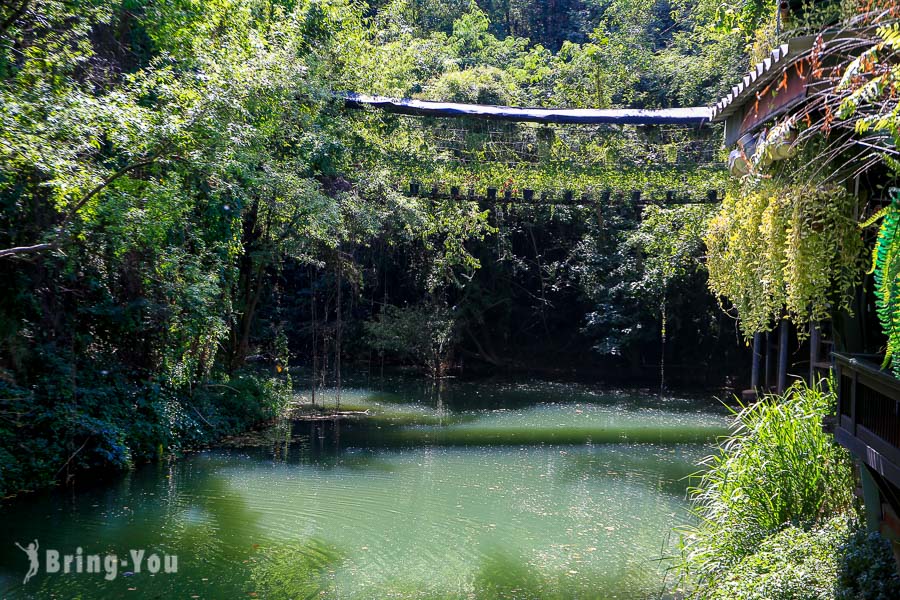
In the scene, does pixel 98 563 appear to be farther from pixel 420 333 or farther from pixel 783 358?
pixel 420 333

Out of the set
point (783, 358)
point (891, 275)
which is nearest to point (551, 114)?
point (783, 358)

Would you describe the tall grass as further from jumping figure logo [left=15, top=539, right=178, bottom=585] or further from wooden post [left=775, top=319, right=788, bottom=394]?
jumping figure logo [left=15, top=539, right=178, bottom=585]

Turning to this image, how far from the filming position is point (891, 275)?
3021 millimetres

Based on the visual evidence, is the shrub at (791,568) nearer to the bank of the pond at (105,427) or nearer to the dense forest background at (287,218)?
the dense forest background at (287,218)

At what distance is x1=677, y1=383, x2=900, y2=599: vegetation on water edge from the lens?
439 centimetres

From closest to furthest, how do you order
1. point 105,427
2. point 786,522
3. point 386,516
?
point 786,522
point 386,516
point 105,427

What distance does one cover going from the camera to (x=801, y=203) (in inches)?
169

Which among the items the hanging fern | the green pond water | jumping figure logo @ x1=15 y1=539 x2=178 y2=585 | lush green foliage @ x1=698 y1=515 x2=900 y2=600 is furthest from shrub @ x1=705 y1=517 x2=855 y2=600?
jumping figure logo @ x1=15 y1=539 x2=178 y2=585

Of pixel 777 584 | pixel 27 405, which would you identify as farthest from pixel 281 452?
pixel 777 584

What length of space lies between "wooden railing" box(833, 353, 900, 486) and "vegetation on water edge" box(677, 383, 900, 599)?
0.38 m

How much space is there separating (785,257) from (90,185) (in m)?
5.07

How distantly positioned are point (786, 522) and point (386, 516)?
13.1 feet

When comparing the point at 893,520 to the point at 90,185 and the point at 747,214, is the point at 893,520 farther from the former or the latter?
the point at 90,185

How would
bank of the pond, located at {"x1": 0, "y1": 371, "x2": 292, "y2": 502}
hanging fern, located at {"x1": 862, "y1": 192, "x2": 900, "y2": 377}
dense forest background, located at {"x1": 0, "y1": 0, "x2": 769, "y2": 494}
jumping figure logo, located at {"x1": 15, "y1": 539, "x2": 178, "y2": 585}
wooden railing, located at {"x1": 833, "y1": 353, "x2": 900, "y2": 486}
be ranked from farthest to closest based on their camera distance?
bank of the pond, located at {"x1": 0, "y1": 371, "x2": 292, "y2": 502} → dense forest background, located at {"x1": 0, "y1": 0, "x2": 769, "y2": 494} → jumping figure logo, located at {"x1": 15, "y1": 539, "x2": 178, "y2": 585} → wooden railing, located at {"x1": 833, "y1": 353, "x2": 900, "y2": 486} → hanging fern, located at {"x1": 862, "y1": 192, "x2": 900, "y2": 377}
